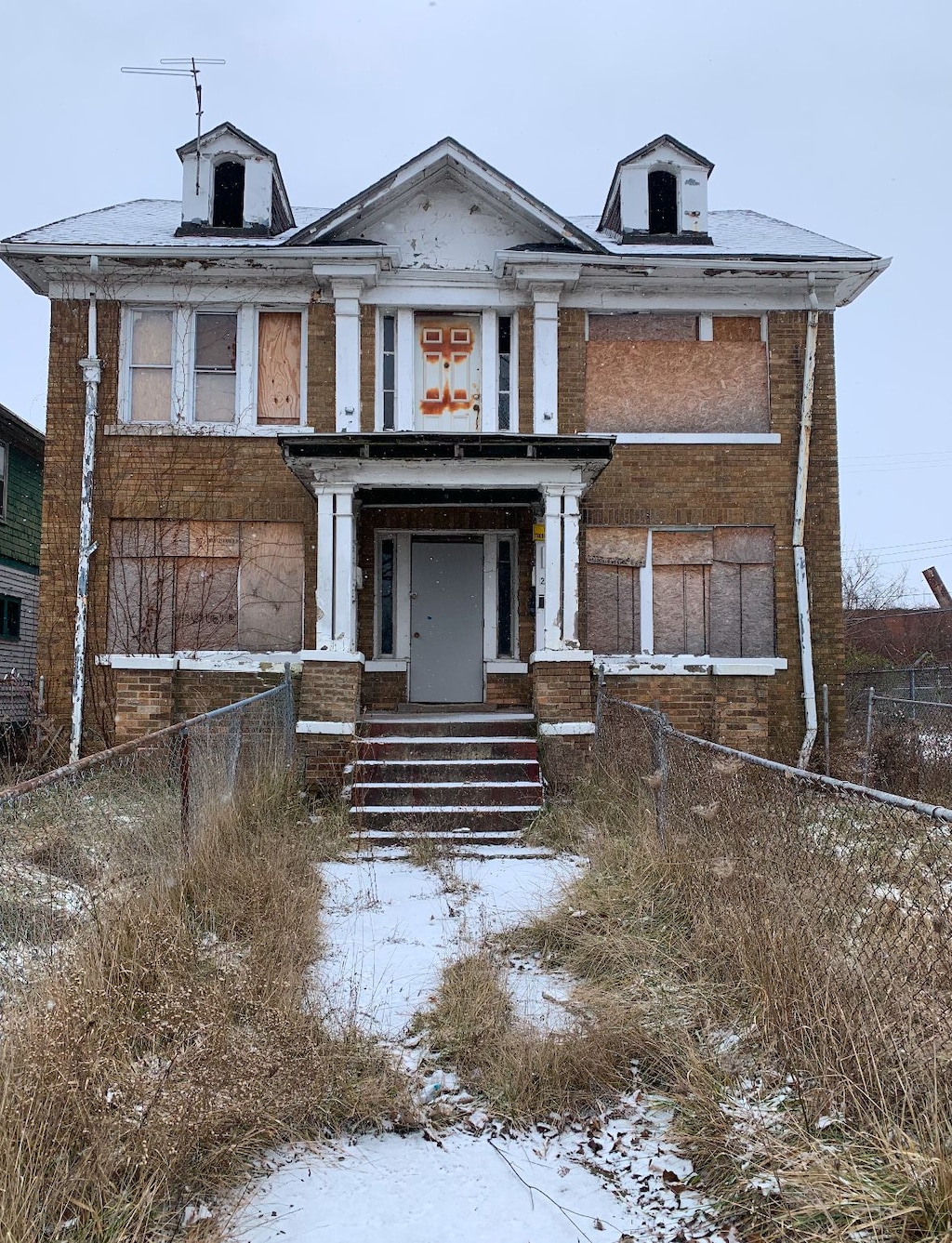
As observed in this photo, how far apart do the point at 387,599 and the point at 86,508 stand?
418cm

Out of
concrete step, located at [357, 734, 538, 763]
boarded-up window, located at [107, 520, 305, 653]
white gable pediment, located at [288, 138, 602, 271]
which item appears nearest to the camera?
concrete step, located at [357, 734, 538, 763]

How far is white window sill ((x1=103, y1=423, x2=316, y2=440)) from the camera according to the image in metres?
12.2

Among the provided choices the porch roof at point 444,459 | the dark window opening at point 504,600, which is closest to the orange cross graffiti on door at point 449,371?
the dark window opening at point 504,600

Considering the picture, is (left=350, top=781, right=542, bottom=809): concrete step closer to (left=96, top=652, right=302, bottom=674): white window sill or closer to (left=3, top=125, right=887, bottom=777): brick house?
(left=96, top=652, right=302, bottom=674): white window sill

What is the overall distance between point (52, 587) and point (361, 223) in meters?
6.44

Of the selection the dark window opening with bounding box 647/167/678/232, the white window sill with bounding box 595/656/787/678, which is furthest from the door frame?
the dark window opening with bounding box 647/167/678/232

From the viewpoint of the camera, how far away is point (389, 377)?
1241 cm

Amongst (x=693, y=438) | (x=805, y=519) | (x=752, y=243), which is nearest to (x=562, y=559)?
(x=693, y=438)

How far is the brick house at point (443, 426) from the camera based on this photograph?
11977 mm

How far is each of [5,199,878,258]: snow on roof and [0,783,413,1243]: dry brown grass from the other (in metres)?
10.1

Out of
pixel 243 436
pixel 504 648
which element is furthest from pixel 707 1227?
pixel 243 436

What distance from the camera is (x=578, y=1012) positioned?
4.36 m

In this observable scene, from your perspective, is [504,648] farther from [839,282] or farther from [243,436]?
[839,282]

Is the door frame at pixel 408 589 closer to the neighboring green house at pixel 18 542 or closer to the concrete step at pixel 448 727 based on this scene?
the concrete step at pixel 448 727
